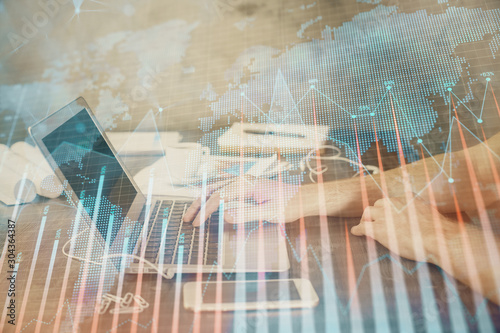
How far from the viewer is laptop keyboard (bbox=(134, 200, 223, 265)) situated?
36.2 inches

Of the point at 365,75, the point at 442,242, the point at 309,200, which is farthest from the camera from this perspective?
the point at 365,75

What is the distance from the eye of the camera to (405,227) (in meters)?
0.86

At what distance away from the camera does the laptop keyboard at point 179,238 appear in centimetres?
92

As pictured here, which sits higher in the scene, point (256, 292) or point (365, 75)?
point (365, 75)

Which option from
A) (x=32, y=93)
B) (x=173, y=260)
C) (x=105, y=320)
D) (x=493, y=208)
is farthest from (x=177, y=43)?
(x=493, y=208)

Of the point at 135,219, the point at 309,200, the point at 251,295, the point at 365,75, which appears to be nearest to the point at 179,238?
the point at 135,219

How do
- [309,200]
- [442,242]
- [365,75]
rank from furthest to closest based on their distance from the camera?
[365,75]
[309,200]
[442,242]

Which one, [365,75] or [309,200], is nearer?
[309,200]

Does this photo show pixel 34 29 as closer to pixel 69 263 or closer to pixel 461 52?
pixel 69 263

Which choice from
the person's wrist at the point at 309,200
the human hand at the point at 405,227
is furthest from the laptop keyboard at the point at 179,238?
the human hand at the point at 405,227

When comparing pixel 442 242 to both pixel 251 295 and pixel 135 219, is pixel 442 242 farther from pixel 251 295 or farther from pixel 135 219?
pixel 135 219

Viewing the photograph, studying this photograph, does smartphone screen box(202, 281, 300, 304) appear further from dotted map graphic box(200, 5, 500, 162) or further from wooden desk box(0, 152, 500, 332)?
dotted map graphic box(200, 5, 500, 162)

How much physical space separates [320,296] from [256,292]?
0.16 m

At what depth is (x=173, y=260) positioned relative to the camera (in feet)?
3.00
